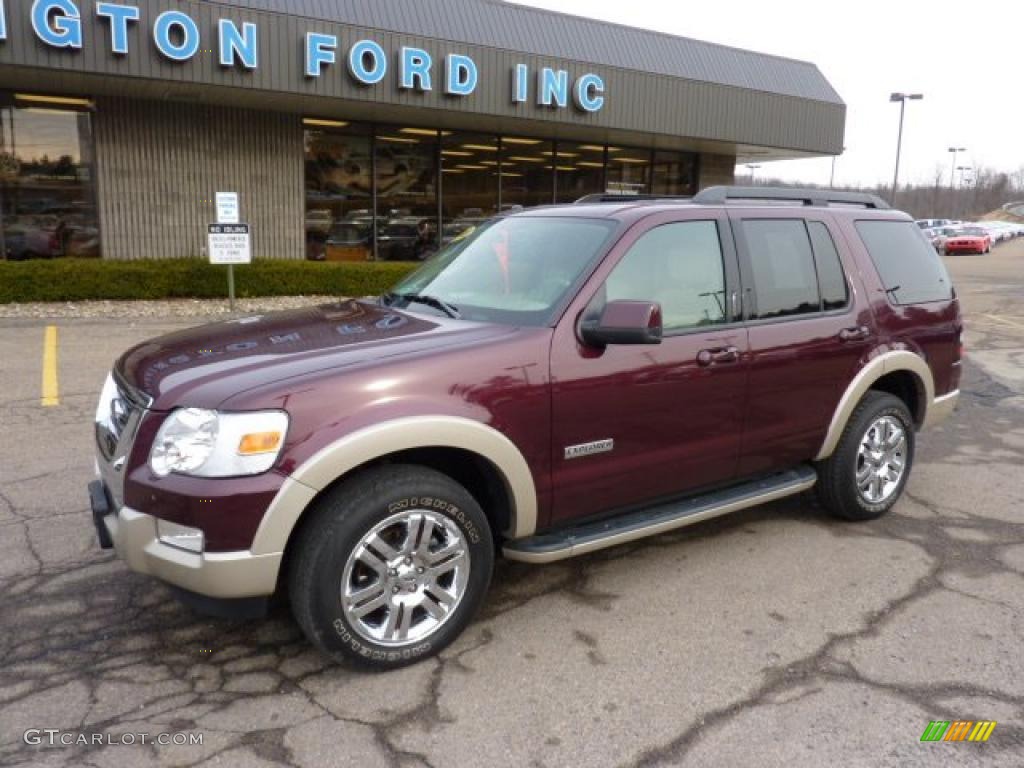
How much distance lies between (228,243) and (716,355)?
1006 centimetres

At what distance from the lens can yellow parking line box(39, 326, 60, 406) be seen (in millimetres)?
7361

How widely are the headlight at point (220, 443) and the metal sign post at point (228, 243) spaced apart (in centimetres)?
1000

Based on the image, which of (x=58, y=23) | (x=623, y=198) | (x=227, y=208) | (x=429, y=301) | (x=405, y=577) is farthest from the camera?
(x=227, y=208)

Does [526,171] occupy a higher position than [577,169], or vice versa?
[577,169]

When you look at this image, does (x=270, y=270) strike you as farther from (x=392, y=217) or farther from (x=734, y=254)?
(x=734, y=254)

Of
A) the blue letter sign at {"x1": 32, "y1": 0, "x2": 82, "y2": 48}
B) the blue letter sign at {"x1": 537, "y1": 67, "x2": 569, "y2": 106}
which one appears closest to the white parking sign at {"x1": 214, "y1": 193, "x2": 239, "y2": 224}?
the blue letter sign at {"x1": 32, "y1": 0, "x2": 82, "y2": 48}

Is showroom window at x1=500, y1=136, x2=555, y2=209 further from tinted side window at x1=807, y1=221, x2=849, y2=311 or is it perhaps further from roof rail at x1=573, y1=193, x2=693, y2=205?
tinted side window at x1=807, y1=221, x2=849, y2=311

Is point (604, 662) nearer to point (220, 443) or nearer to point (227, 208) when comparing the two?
point (220, 443)

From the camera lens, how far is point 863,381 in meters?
4.58

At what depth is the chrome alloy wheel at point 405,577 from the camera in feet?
10.1

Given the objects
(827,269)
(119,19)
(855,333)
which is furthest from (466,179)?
(855,333)

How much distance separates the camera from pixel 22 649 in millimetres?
3262

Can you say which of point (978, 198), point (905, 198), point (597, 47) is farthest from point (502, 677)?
point (978, 198)

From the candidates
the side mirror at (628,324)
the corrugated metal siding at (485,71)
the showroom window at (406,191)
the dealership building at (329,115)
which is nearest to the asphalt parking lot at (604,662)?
the side mirror at (628,324)
